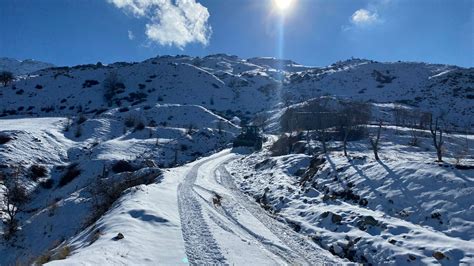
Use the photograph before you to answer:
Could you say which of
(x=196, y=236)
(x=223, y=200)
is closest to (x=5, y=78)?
(x=223, y=200)

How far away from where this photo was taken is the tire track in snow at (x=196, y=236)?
12391 mm

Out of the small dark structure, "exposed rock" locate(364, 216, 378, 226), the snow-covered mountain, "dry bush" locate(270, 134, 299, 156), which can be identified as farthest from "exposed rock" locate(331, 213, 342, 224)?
the snow-covered mountain

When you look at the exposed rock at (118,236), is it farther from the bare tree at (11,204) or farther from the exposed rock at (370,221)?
the bare tree at (11,204)

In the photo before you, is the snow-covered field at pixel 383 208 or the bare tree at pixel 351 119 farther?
the bare tree at pixel 351 119

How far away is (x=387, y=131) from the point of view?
58156 millimetres

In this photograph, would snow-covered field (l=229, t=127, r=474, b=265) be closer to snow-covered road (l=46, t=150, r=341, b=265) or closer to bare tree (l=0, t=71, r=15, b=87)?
snow-covered road (l=46, t=150, r=341, b=265)

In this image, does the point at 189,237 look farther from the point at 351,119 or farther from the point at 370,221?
the point at 351,119

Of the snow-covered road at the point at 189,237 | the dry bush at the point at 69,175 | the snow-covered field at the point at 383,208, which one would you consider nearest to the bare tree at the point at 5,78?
the dry bush at the point at 69,175

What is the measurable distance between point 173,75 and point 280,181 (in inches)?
5120

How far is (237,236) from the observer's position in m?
15.8

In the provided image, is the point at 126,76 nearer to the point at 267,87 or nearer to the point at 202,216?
the point at 267,87

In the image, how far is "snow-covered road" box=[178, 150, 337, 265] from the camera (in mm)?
13125

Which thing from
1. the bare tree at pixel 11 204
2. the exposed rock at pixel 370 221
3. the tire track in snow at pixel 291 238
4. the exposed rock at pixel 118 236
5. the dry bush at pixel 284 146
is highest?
the dry bush at pixel 284 146

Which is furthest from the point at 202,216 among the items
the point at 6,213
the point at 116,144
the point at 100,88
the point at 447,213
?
the point at 100,88
